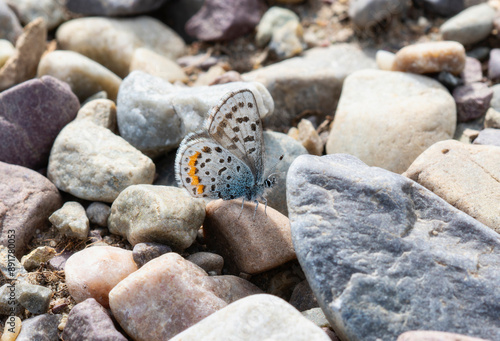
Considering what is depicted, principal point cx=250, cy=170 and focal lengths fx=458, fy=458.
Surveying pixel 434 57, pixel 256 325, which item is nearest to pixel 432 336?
pixel 256 325

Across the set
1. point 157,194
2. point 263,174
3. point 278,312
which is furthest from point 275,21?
point 278,312

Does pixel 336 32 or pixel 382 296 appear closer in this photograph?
pixel 382 296

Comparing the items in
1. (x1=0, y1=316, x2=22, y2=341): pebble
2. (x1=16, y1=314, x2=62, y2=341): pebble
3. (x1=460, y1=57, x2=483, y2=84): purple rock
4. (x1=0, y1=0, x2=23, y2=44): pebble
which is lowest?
(x1=16, y1=314, x2=62, y2=341): pebble

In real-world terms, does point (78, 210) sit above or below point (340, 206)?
below

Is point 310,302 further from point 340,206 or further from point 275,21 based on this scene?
point 275,21

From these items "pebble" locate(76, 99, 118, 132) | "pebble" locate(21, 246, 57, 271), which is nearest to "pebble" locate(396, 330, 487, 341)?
"pebble" locate(21, 246, 57, 271)

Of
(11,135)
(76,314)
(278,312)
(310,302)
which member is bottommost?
(310,302)

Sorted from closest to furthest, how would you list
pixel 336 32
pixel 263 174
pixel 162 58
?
pixel 263 174, pixel 162 58, pixel 336 32

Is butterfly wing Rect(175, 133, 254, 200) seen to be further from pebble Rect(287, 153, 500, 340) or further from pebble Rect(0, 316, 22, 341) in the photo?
pebble Rect(0, 316, 22, 341)
